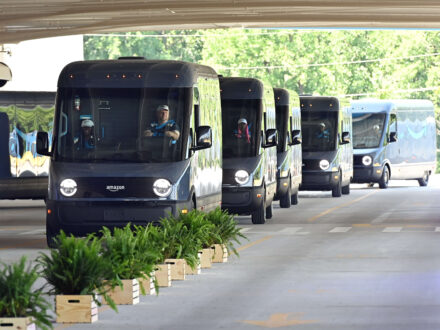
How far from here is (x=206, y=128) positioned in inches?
877

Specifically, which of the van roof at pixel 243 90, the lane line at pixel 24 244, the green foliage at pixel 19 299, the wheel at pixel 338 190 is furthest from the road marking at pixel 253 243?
the wheel at pixel 338 190

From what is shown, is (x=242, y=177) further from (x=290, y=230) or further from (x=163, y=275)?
(x=163, y=275)

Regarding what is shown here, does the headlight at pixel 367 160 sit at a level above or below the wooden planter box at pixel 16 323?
above

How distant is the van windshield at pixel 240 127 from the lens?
93.6ft

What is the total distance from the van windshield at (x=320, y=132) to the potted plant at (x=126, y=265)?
88.4 feet

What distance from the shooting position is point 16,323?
11.6 meters

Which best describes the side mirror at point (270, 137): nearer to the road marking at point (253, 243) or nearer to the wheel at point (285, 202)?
the road marking at point (253, 243)

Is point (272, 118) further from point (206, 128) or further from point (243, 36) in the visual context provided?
point (243, 36)

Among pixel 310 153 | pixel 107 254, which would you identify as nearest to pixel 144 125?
pixel 107 254

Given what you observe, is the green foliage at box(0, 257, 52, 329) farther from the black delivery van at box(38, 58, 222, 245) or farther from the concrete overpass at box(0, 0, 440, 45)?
the concrete overpass at box(0, 0, 440, 45)

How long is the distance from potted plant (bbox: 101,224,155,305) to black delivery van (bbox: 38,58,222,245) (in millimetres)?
6307

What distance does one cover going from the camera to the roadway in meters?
13.1

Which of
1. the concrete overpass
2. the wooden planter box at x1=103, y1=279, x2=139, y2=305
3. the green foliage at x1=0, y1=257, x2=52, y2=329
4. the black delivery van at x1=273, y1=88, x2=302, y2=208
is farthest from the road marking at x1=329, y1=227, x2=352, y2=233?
the concrete overpass

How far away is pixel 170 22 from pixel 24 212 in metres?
17.6
